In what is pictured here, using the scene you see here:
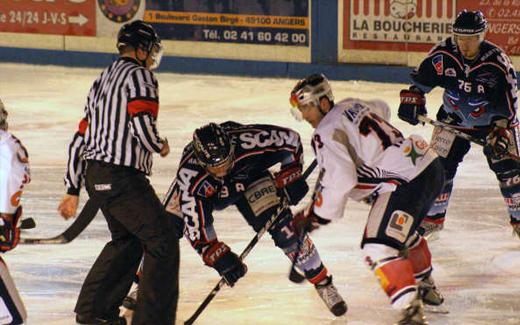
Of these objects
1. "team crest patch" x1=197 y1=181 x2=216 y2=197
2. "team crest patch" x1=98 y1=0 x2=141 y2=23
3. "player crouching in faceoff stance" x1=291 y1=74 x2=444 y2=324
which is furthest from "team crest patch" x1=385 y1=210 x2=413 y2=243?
"team crest patch" x1=98 y1=0 x2=141 y2=23

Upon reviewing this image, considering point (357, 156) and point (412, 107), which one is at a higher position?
point (357, 156)

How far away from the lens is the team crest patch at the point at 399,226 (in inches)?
212

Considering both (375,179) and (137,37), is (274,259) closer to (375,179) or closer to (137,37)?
(375,179)

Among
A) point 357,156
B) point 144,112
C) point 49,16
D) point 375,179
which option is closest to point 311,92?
point 357,156

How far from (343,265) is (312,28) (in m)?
5.90

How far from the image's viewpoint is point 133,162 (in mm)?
5547

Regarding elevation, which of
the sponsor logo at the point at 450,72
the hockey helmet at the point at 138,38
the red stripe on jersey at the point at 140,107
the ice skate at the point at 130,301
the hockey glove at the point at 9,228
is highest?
the hockey helmet at the point at 138,38

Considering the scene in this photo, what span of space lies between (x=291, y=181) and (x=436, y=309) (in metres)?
0.88

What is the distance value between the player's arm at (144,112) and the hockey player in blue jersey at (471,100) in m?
1.91

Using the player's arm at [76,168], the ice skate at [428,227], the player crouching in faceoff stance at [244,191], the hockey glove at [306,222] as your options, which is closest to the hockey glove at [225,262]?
the player crouching in faceoff stance at [244,191]

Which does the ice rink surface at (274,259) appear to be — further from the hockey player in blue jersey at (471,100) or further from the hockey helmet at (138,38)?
the hockey helmet at (138,38)

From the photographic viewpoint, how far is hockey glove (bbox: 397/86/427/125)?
6.95 metres

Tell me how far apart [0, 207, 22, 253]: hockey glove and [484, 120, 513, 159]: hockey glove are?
9.87 feet

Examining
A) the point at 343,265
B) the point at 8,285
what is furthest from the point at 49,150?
the point at 8,285
